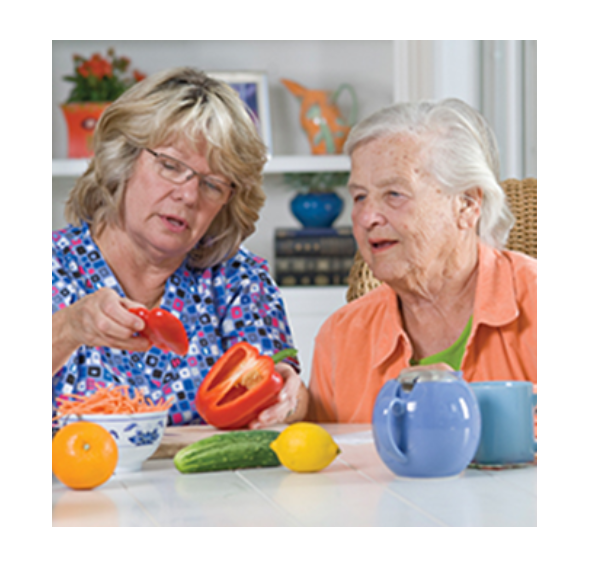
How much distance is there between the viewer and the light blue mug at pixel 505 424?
3.21 ft

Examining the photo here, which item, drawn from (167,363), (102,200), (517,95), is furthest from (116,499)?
(517,95)

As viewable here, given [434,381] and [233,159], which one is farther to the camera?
[233,159]

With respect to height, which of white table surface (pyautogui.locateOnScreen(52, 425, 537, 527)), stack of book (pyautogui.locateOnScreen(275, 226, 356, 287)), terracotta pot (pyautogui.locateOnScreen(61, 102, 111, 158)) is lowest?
white table surface (pyautogui.locateOnScreen(52, 425, 537, 527))

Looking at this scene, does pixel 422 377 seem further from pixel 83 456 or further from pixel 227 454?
pixel 83 456

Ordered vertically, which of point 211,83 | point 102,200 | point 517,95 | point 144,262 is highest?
point 517,95

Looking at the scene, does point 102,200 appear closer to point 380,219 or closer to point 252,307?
point 252,307

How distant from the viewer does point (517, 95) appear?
8.78 feet

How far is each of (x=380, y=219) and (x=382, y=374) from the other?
1.06ft

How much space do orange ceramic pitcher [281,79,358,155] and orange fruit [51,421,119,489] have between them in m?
2.53

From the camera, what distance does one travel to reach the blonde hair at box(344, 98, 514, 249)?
1.55 metres

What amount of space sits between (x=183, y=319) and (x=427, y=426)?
935 mm

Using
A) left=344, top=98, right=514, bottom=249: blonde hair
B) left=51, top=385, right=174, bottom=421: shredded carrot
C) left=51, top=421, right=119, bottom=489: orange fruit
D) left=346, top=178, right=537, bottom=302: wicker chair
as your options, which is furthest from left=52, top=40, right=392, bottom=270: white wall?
left=51, top=421, right=119, bottom=489: orange fruit

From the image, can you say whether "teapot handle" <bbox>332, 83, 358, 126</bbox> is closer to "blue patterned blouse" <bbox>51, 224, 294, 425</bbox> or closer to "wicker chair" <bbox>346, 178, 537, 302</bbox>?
"wicker chair" <bbox>346, 178, 537, 302</bbox>

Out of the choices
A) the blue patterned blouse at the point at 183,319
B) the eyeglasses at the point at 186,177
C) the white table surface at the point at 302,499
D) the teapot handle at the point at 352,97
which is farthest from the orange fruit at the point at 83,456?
the teapot handle at the point at 352,97
